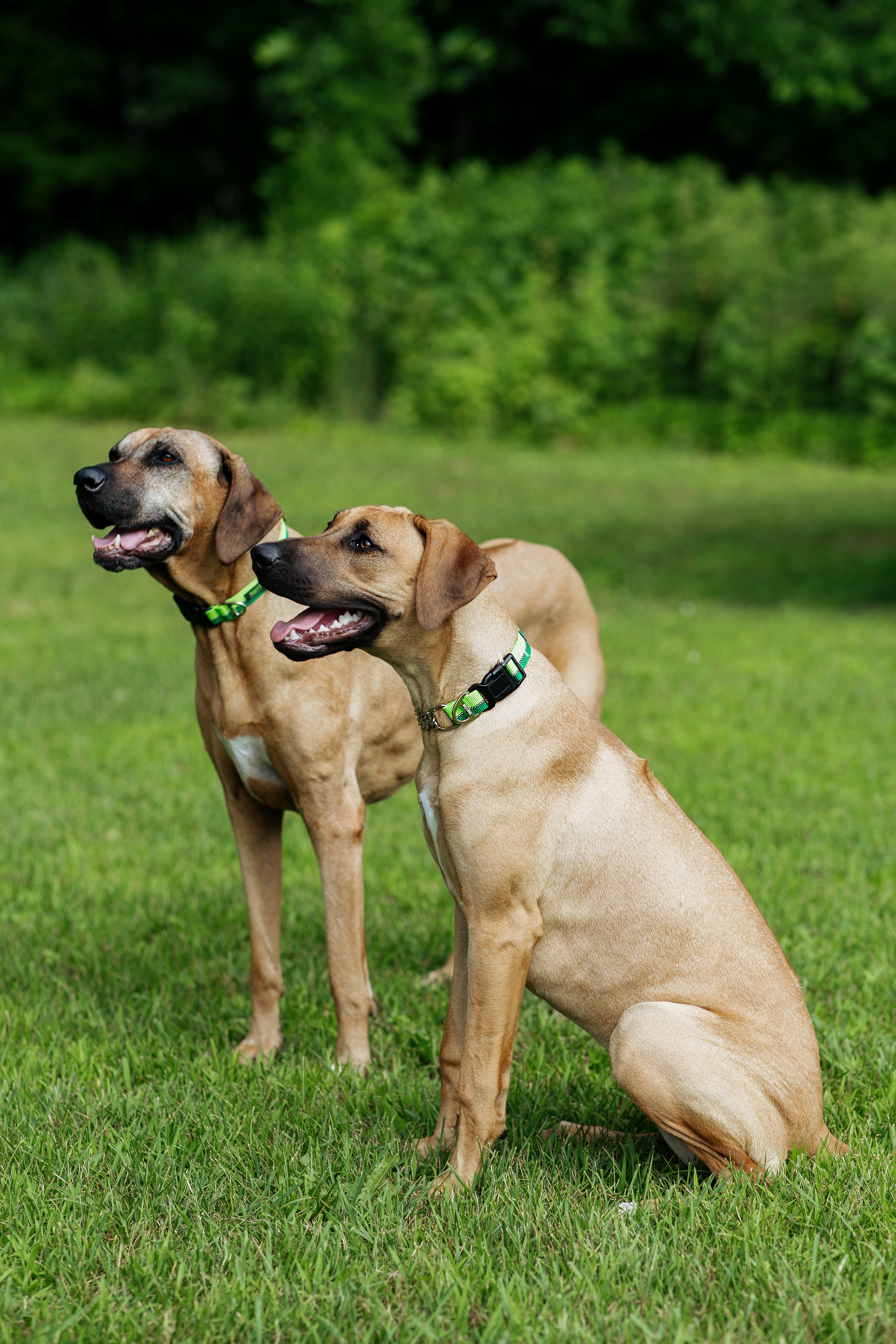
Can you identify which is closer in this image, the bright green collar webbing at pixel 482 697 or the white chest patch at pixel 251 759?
the bright green collar webbing at pixel 482 697

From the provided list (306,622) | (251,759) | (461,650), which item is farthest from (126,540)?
(461,650)

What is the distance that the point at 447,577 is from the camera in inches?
119

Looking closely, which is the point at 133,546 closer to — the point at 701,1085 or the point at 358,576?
the point at 358,576

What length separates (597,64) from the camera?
3188 centimetres

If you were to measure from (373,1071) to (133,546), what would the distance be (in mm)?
1744

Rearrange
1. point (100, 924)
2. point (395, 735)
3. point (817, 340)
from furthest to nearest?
point (817, 340)
point (100, 924)
point (395, 735)

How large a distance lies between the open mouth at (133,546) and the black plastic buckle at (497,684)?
3.87 feet

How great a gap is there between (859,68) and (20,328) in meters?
17.8

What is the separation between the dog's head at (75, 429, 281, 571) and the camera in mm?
3738

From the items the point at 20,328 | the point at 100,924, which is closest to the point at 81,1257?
the point at 100,924

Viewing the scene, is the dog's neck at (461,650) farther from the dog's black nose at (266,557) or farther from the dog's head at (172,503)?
the dog's head at (172,503)

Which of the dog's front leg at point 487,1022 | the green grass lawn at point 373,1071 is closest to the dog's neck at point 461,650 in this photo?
the dog's front leg at point 487,1022

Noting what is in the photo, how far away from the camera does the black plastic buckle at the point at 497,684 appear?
3146 millimetres

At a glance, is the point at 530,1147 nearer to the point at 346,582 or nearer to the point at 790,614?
the point at 346,582
